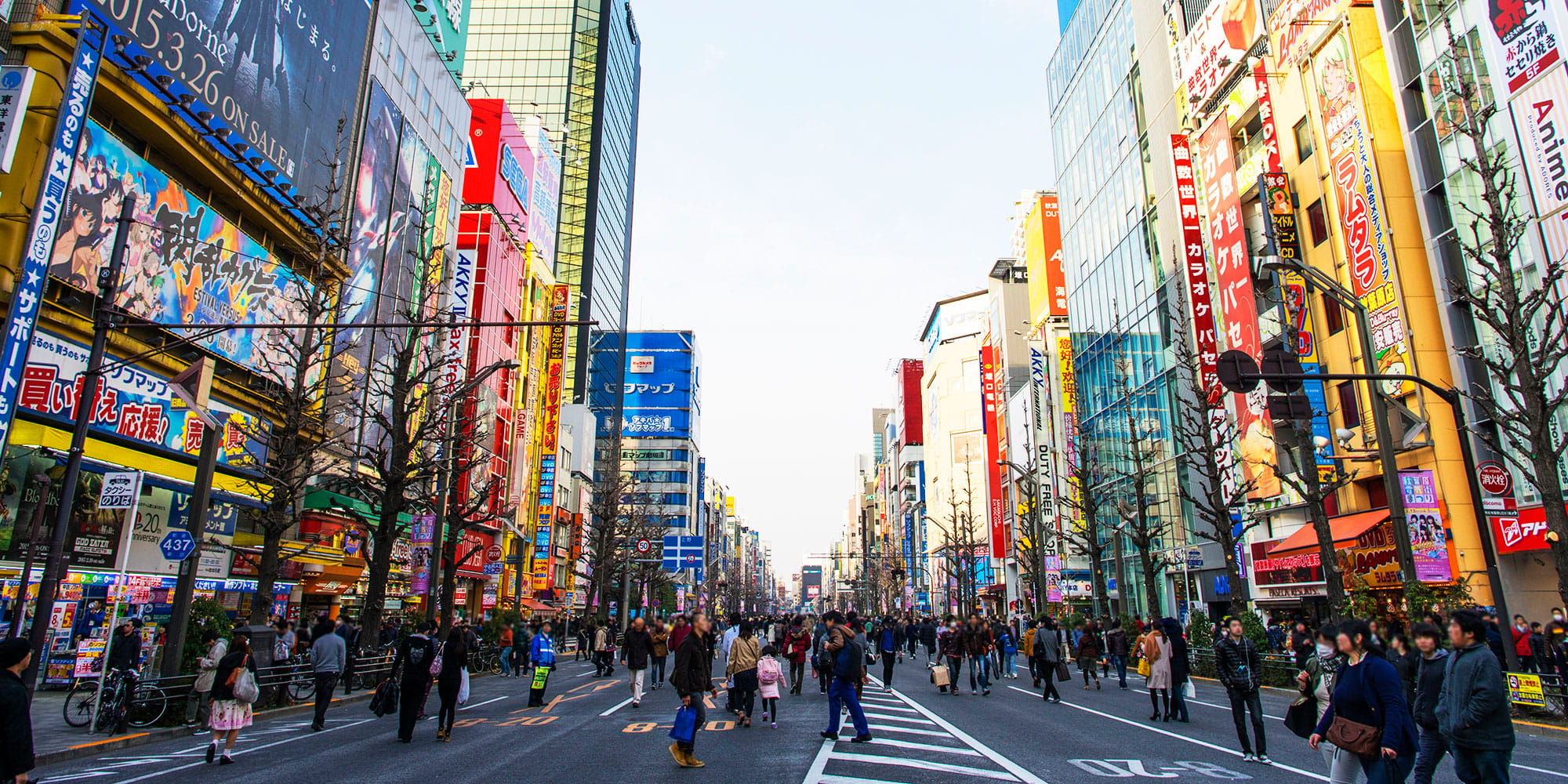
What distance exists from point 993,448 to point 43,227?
64.8 meters

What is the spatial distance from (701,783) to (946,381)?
9445 cm

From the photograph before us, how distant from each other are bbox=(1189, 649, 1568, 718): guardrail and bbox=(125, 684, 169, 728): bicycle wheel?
20003mm

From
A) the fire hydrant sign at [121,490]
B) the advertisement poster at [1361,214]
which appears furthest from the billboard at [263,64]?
the advertisement poster at [1361,214]

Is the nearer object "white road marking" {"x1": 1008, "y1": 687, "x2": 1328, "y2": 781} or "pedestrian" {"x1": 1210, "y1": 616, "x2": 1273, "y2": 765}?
"white road marking" {"x1": 1008, "y1": 687, "x2": 1328, "y2": 781}

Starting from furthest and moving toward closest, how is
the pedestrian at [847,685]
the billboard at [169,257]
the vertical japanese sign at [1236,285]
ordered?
1. the vertical japanese sign at [1236,285]
2. the billboard at [169,257]
3. the pedestrian at [847,685]

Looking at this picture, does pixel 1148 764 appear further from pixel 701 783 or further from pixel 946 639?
pixel 946 639

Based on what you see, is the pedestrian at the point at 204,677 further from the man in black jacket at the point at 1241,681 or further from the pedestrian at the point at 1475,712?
the pedestrian at the point at 1475,712

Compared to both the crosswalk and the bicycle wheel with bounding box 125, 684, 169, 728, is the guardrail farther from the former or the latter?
the bicycle wheel with bounding box 125, 684, 169, 728

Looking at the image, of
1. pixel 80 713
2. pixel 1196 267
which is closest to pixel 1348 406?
pixel 1196 267

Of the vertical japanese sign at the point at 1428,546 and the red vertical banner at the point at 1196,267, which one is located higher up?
the red vertical banner at the point at 1196,267

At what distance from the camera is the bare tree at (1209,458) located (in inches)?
1059

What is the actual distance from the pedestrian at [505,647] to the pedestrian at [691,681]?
69.1ft

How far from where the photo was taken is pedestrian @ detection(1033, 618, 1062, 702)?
59.8ft

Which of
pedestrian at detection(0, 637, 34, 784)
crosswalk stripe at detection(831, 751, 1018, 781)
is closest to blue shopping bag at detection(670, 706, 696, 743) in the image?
crosswalk stripe at detection(831, 751, 1018, 781)
